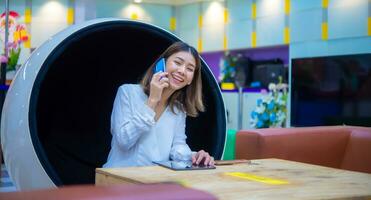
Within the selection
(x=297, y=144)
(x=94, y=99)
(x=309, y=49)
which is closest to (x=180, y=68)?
(x=94, y=99)

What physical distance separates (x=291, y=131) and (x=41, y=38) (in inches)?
258

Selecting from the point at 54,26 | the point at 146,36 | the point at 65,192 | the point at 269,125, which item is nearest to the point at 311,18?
the point at 269,125

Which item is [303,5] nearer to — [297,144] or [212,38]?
[212,38]

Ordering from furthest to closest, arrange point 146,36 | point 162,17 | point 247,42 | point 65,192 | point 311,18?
1. point 162,17
2. point 247,42
3. point 311,18
4. point 146,36
5. point 65,192

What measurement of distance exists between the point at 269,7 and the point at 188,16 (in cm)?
221

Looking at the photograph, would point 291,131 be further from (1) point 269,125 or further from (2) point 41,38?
(2) point 41,38

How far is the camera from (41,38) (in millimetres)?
8188

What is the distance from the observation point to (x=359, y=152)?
2.46 m

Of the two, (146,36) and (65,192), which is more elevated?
(146,36)

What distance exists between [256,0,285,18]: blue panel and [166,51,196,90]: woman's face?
5.54 meters

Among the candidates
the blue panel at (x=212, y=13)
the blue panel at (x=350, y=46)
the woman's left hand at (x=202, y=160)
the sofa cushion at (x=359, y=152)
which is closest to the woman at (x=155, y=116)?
the woman's left hand at (x=202, y=160)

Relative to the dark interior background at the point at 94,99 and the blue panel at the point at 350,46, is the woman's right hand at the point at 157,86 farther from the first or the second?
the blue panel at the point at 350,46

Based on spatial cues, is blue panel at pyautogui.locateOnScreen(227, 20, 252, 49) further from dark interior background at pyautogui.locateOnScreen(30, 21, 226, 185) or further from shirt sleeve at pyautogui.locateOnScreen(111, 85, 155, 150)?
shirt sleeve at pyautogui.locateOnScreen(111, 85, 155, 150)

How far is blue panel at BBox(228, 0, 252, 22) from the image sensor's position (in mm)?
7859
